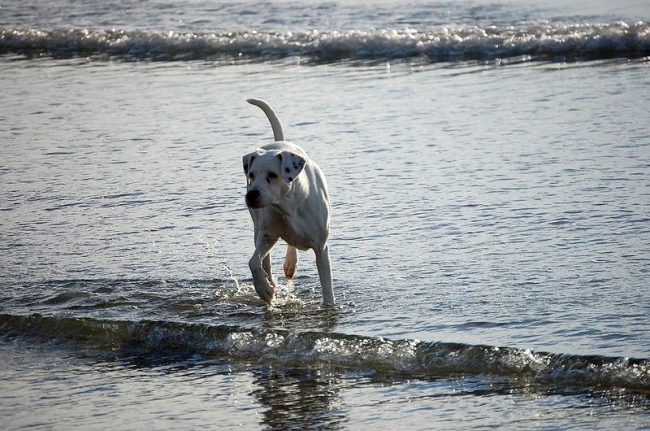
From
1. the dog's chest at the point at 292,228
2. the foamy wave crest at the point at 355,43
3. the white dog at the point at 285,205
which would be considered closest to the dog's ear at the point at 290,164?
the white dog at the point at 285,205

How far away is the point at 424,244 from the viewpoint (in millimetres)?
9453

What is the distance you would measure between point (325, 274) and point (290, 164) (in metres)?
0.98

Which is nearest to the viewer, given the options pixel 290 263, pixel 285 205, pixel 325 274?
pixel 285 205

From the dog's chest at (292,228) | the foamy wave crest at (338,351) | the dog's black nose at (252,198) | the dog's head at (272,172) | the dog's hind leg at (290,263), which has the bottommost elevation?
the foamy wave crest at (338,351)

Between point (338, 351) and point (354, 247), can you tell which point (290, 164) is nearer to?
point (338, 351)

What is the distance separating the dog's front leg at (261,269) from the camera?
7.98 meters

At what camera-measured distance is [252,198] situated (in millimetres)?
7488

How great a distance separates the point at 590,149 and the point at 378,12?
12.0 meters

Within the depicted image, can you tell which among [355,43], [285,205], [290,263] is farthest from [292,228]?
[355,43]

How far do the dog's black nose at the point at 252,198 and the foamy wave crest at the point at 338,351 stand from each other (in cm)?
85

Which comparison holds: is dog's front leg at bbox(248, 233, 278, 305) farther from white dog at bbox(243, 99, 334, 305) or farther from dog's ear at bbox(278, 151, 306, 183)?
dog's ear at bbox(278, 151, 306, 183)

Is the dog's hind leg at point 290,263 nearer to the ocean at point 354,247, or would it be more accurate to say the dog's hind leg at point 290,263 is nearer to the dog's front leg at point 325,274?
the ocean at point 354,247

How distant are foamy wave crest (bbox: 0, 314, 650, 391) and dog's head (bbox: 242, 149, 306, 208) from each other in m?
0.88

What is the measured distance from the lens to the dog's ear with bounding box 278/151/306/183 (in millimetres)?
7578
